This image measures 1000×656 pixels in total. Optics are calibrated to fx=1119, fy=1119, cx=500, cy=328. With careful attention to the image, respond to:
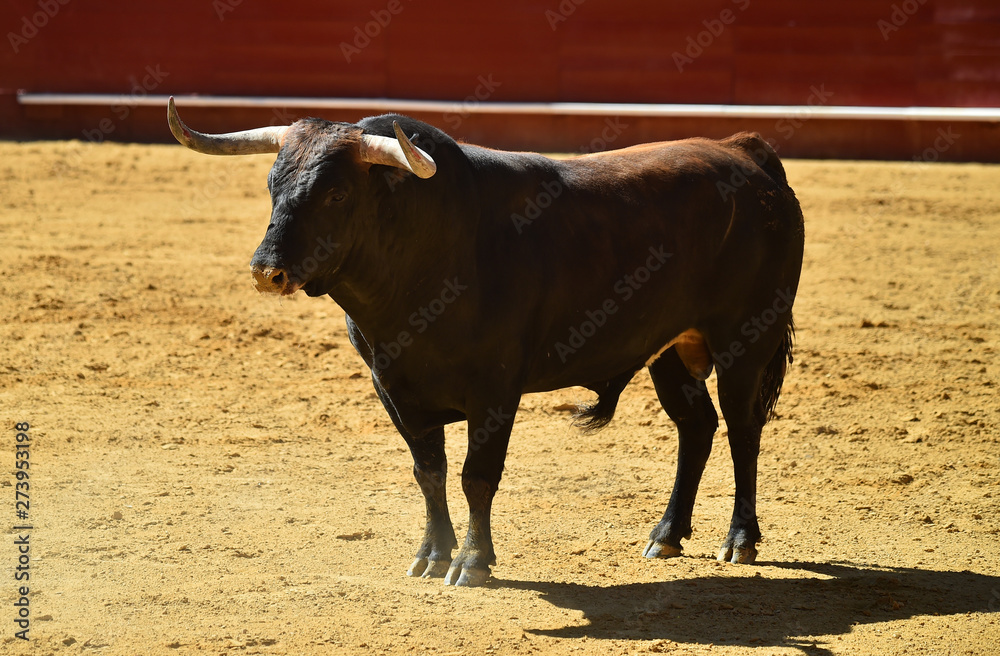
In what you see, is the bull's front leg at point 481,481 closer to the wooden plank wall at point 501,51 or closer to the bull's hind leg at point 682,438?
the bull's hind leg at point 682,438

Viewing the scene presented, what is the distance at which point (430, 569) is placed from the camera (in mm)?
3973

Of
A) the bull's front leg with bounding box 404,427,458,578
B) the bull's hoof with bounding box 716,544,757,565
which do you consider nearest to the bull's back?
the bull's front leg with bounding box 404,427,458,578

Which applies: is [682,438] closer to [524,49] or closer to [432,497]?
[432,497]

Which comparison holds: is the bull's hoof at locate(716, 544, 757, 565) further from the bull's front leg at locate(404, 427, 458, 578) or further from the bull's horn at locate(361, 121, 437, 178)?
the bull's horn at locate(361, 121, 437, 178)

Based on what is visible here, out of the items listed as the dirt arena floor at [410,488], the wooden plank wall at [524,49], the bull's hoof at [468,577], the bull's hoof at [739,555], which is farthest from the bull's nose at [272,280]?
the wooden plank wall at [524,49]

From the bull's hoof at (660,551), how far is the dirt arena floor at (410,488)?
0.18 feet

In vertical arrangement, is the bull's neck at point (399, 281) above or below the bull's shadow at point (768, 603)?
above

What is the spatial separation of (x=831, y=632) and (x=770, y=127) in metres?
10.1

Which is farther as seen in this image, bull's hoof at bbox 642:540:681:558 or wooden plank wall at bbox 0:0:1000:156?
wooden plank wall at bbox 0:0:1000:156

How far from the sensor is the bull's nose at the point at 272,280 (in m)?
3.28

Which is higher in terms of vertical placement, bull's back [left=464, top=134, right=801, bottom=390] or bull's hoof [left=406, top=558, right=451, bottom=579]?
bull's back [left=464, top=134, right=801, bottom=390]

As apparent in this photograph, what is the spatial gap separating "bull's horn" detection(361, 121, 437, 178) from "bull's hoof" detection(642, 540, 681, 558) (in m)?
1.77

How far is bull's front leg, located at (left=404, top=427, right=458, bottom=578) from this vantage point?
4.01 meters

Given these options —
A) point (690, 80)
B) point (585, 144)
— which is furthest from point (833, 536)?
point (690, 80)
